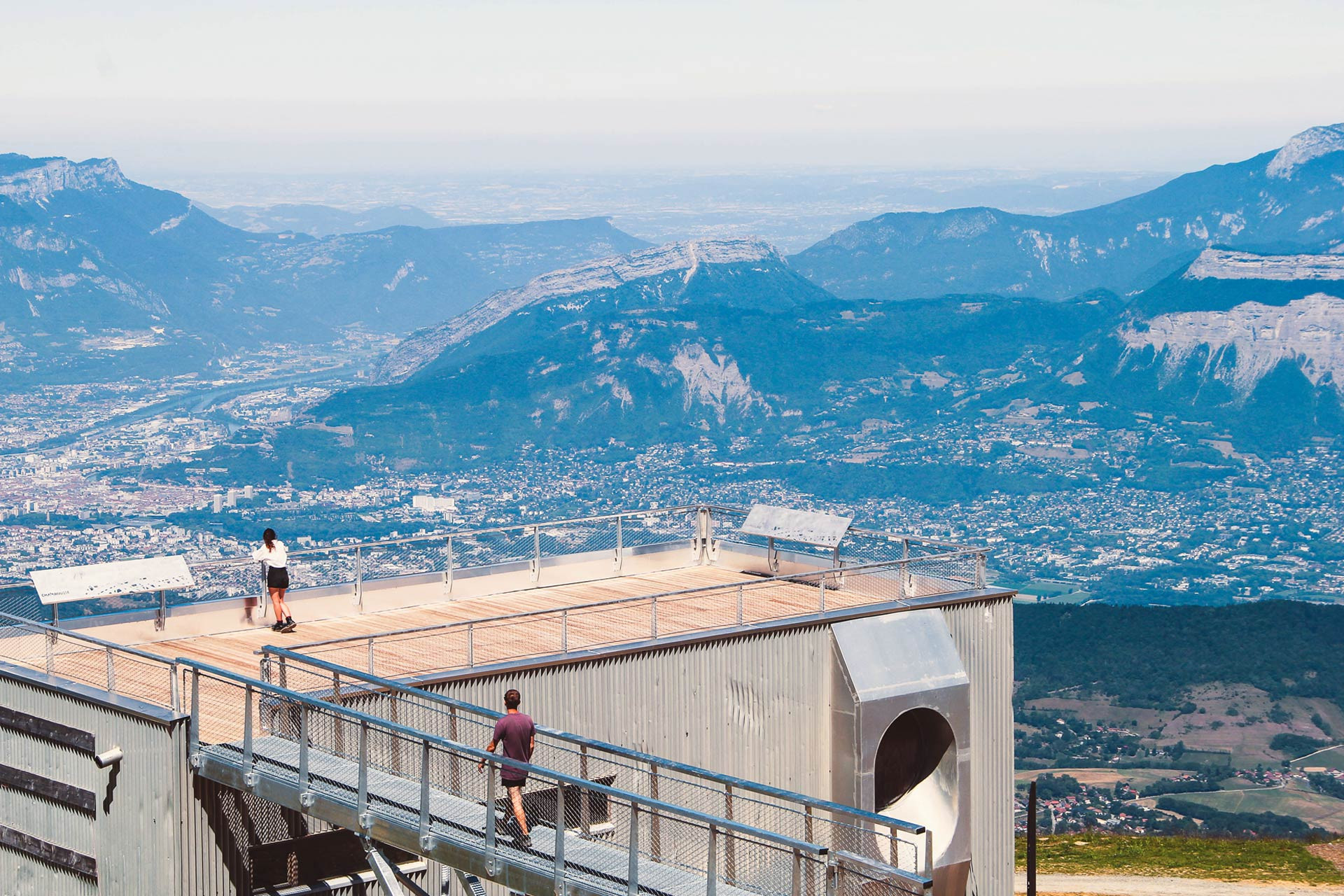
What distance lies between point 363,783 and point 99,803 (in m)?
4.62

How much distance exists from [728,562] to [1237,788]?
85.6 m

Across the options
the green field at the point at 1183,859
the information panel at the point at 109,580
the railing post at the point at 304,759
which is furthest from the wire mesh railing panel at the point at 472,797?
the green field at the point at 1183,859

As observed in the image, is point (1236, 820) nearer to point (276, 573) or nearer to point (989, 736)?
point (989, 736)

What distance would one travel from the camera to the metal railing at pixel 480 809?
1457cm

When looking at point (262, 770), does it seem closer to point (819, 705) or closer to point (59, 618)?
point (59, 618)

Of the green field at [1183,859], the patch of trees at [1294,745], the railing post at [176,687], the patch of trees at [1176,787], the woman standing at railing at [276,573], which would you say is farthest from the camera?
the patch of trees at [1294,745]

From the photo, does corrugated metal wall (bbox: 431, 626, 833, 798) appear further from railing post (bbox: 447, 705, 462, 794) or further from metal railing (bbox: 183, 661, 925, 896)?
railing post (bbox: 447, 705, 462, 794)

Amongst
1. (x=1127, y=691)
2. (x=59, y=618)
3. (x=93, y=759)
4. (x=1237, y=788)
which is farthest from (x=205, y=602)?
(x=1127, y=691)

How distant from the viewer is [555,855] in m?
14.8

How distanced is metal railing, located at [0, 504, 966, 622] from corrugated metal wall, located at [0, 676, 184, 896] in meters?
3.28

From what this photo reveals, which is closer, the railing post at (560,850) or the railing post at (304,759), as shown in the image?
the railing post at (560,850)

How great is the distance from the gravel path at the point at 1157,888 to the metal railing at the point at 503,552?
7884mm

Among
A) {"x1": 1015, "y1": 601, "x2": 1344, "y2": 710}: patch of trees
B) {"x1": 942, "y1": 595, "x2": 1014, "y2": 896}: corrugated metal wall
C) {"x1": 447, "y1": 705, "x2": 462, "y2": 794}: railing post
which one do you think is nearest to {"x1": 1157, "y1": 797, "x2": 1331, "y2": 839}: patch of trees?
{"x1": 1015, "y1": 601, "x2": 1344, "y2": 710}: patch of trees

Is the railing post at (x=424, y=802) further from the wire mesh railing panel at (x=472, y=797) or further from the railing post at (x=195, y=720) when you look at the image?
the railing post at (x=195, y=720)
